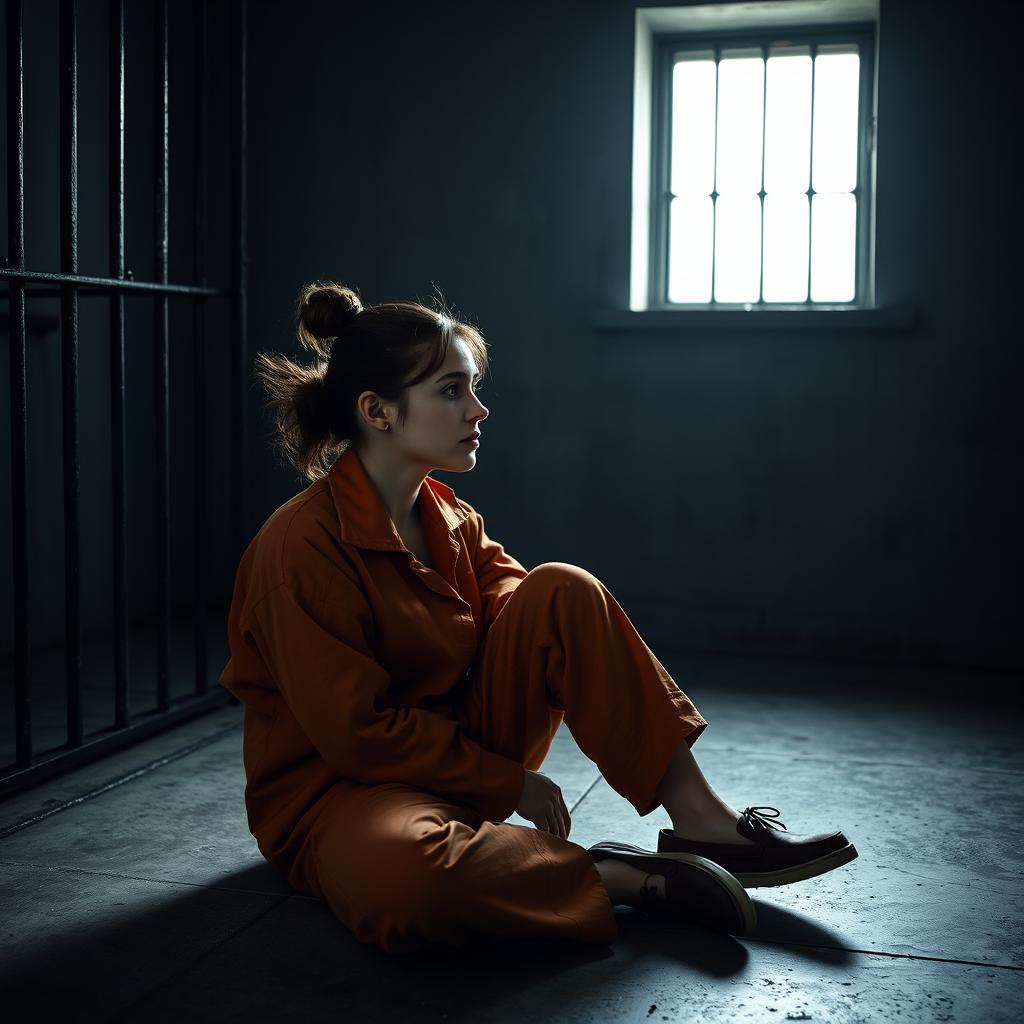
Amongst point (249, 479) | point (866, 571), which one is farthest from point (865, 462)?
point (249, 479)

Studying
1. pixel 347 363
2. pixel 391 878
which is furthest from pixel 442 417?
pixel 391 878

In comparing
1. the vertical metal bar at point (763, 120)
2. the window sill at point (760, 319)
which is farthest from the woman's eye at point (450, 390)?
the vertical metal bar at point (763, 120)

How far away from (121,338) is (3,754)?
0.92m

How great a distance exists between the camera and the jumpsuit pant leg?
161 centimetres

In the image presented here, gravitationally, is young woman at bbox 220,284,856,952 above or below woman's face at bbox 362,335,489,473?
below

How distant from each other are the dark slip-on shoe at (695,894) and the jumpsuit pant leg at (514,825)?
0.09 m

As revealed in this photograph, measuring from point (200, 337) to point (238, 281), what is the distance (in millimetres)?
261

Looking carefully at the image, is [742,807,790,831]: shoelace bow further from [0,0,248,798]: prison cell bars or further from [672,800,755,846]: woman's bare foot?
[0,0,248,798]: prison cell bars

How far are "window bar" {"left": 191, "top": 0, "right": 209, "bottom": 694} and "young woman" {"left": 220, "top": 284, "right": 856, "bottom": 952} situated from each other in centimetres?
94

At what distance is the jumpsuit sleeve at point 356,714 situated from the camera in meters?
1.71

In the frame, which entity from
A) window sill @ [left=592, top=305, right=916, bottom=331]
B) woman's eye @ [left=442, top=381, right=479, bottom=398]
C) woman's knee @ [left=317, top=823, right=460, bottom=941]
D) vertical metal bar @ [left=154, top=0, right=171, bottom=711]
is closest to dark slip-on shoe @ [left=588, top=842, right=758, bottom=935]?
woman's knee @ [left=317, top=823, right=460, bottom=941]

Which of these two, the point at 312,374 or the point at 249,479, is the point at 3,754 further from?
the point at 249,479

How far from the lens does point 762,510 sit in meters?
3.69

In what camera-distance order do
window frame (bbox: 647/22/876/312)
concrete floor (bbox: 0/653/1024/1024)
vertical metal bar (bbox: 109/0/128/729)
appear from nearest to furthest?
concrete floor (bbox: 0/653/1024/1024), vertical metal bar (bbox: 109/0/128/729), window frame (bbox: 647/22/876/312)
